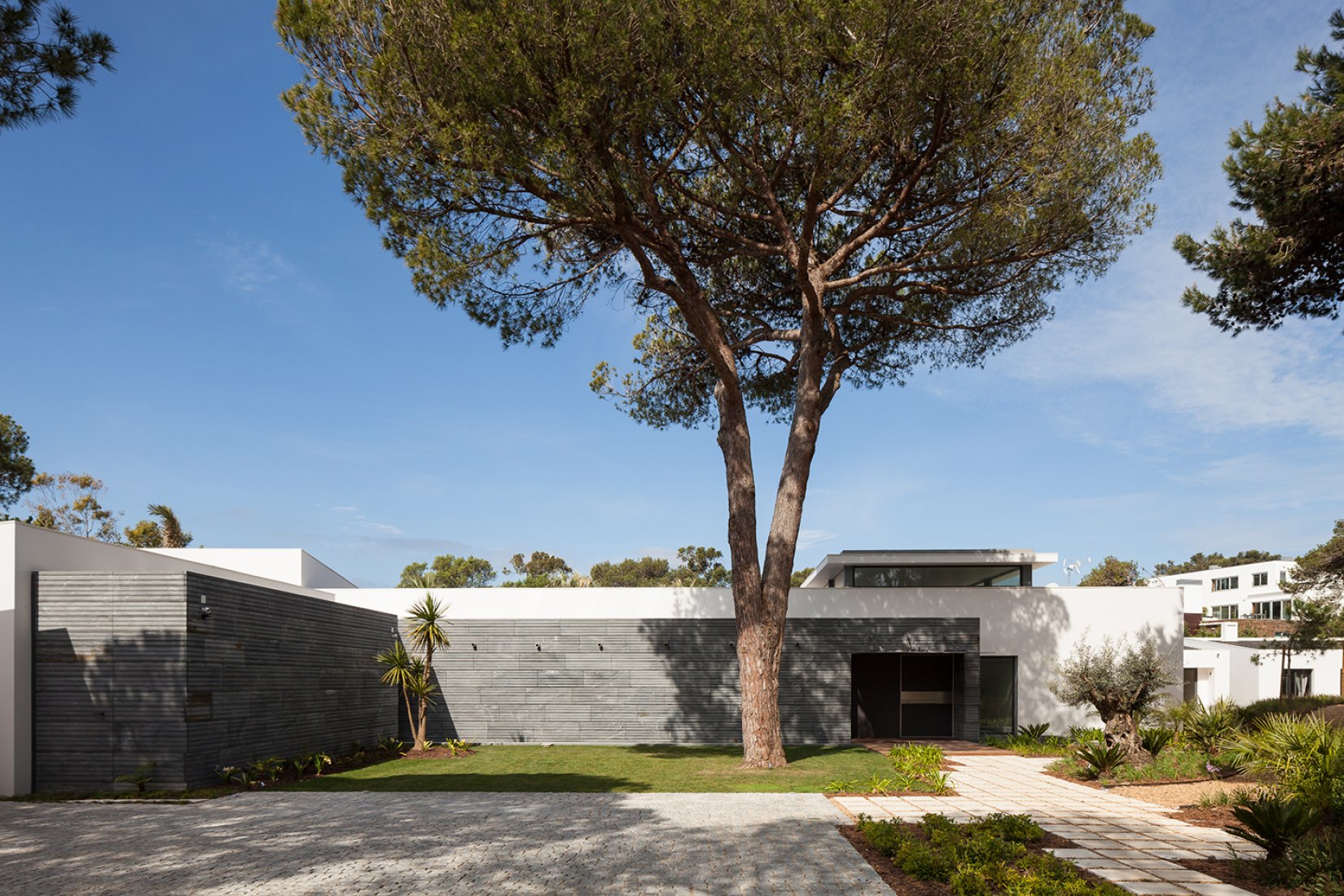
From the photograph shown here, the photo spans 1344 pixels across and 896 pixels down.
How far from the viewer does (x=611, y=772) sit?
12.8 meters

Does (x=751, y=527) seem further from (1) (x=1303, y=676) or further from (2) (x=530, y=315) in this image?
(1) (x=1303, y=676)

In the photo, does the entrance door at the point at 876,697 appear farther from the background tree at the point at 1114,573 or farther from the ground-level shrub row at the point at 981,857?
the background tree at the point at 1114,573

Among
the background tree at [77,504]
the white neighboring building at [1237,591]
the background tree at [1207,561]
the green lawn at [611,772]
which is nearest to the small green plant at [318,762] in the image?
the green lawn at [611,772]

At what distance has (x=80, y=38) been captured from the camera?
609 cm

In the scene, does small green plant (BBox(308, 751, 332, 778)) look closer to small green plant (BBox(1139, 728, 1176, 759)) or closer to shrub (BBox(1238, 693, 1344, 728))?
small green plant (BBox(1139, 728, 1176, 759))

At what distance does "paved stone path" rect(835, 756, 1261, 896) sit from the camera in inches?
251

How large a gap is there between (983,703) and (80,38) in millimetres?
17810

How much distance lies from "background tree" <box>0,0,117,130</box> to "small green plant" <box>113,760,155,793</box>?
24.1 ft

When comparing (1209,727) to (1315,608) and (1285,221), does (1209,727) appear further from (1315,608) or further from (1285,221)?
(1315,608)

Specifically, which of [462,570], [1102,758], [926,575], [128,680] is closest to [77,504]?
[462,570]

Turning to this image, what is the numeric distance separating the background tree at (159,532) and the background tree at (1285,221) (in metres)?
22.3

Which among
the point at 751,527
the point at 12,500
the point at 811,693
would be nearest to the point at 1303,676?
the point at 811,693

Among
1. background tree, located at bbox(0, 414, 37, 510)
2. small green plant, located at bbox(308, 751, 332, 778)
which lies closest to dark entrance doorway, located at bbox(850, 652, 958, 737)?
small green plant, located at bbox(308, 751, 332, 778)

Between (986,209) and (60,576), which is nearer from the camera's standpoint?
(60,576)
